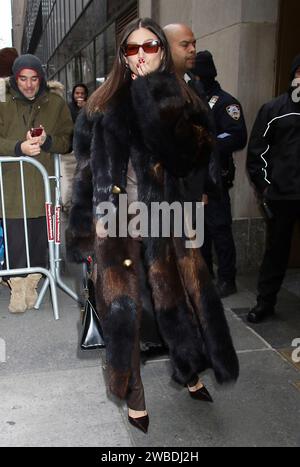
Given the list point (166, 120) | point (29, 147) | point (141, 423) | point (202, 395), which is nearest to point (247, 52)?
point (29, 147)

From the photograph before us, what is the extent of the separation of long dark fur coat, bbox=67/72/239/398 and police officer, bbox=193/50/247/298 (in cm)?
162

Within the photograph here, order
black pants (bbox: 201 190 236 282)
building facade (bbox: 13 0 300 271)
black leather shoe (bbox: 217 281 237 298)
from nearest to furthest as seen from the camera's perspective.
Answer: black pants (bbox: 201 190 236 282) → black leather shoe (bbox: 217 281 237 298) → building facade (bbox: 13 0 300 271)

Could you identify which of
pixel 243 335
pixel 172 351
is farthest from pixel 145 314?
pixel 243 335

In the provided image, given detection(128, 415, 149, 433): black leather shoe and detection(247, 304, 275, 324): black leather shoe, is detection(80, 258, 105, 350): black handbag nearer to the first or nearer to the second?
detection(128, 415, 149, 433): black leather shoe

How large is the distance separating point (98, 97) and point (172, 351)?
4.68 feet

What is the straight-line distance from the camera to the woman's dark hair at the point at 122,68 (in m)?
2.60

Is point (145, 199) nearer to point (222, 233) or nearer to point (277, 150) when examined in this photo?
point (277, 150)

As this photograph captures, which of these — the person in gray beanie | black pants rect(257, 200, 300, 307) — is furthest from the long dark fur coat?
the person in gray beanie

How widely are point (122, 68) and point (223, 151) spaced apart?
2.01 meters

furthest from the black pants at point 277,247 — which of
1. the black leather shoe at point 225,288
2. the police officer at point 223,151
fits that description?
the black leather shoe at point 225,288

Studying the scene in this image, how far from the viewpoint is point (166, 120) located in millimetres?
2559

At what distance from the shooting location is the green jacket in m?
4.42
